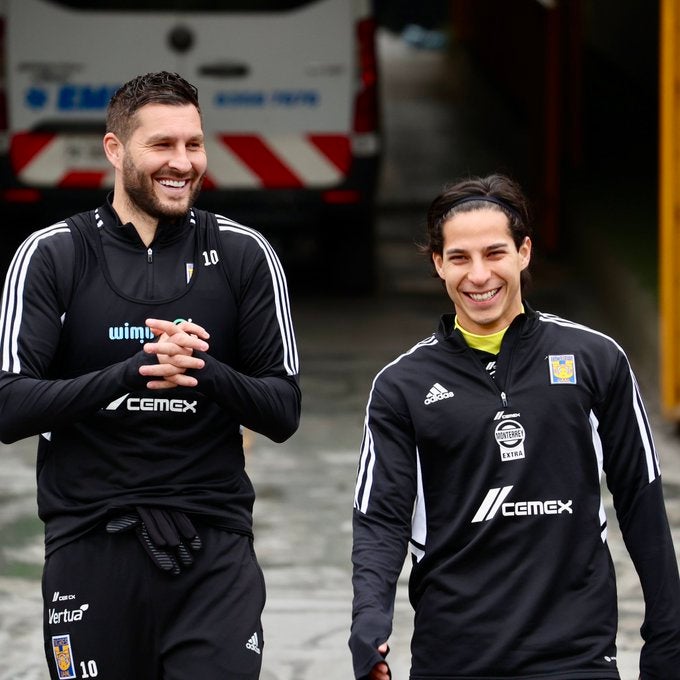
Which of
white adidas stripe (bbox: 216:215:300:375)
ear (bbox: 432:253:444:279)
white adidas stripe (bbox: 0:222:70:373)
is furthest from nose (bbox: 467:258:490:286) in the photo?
white adidas stripe (bbox: 0:222:70:373)

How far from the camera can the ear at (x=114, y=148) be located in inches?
145

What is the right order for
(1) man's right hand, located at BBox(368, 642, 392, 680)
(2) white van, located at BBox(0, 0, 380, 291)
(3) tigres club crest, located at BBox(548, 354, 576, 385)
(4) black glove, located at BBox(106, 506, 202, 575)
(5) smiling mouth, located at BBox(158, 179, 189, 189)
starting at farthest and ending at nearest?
(2) white van, located at BBox(0, 0, 380, 291), (5) smiling mouth, located at BBox(158, 179, 189, 189), (4) black glove, located at BBox(106, 506, 202, 575), (3) tigres club crest, located at BBox(548, 354, 576, 385), (1) man's right hand, located at BBox(368, 642, 392, 680)

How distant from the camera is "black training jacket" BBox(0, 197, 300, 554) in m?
3.57

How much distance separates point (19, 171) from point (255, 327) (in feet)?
21.4

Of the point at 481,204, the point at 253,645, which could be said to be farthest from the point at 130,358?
the point at 481,204

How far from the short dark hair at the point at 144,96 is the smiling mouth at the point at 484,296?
2.49 feet

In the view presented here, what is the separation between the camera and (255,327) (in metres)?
3.69

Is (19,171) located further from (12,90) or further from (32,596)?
(32,596)

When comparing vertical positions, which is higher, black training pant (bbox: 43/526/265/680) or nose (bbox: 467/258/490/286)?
nose (bbox: 467/258/490/286)

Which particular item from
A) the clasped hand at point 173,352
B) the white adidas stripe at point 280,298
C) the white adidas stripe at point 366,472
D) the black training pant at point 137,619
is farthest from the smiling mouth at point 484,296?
the black training pant at point 137,619

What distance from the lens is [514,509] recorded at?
3.37m

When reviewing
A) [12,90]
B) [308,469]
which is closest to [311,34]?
[12,90]

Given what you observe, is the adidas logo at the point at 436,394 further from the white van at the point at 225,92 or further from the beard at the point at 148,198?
the white van at the point at 225,92

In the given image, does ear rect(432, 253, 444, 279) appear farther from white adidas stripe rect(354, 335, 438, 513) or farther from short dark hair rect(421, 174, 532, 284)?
white adidas stripe rect(354, 335, 438, 513)
